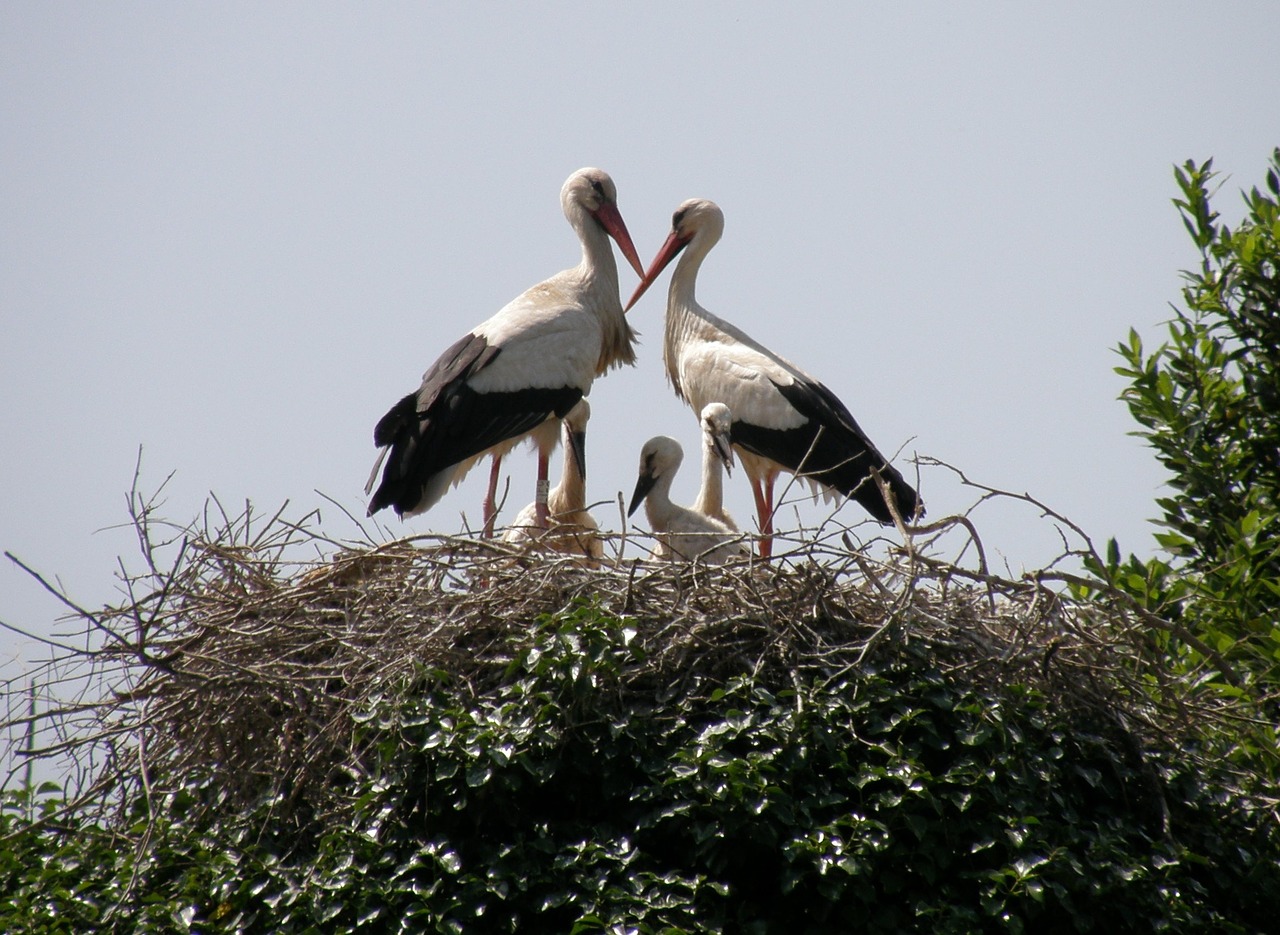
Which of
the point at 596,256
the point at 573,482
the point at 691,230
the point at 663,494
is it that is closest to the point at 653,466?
the point at 663,494

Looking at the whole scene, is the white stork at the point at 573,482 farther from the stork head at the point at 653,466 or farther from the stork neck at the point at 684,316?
the stork neck at the point at 684,316

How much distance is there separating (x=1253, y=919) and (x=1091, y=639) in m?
0.82

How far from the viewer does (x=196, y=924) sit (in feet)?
12.3

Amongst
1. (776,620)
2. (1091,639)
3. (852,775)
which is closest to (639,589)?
(776,620)

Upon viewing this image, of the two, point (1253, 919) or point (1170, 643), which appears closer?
point (1253, 919)

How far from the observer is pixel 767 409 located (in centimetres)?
681

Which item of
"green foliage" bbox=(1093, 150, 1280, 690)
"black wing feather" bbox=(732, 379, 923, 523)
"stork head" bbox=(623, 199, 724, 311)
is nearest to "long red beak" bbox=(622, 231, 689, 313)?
"stork head" bbox=(623, 199, 724, 311)

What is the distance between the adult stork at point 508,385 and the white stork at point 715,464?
68 centimetres

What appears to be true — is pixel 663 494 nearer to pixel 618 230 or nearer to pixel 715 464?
pixel 715 464

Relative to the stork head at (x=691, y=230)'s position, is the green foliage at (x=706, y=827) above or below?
below

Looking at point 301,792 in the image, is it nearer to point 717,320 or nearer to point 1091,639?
point 1091,639

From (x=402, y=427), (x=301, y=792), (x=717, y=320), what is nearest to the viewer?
(x=301, y=792)

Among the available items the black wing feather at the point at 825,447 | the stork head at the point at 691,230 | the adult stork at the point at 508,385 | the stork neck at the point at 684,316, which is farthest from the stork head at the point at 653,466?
the stork head at the point at 691,230

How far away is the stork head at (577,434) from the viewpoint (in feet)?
21.6
